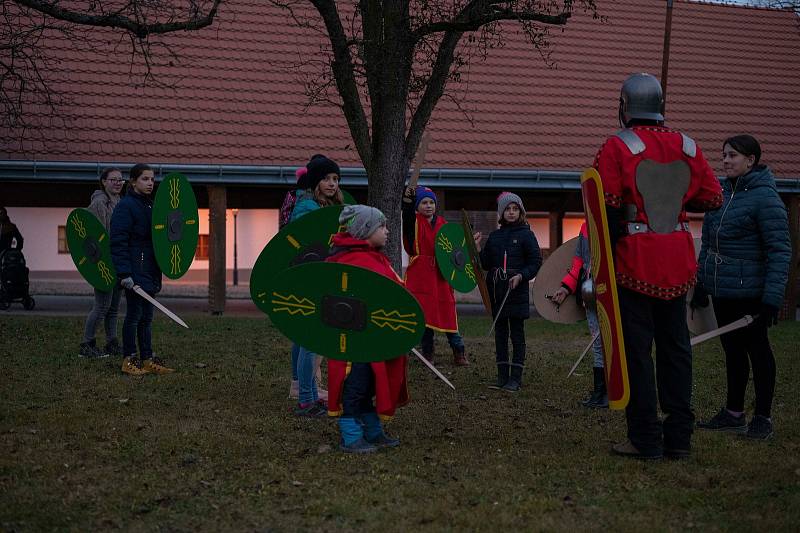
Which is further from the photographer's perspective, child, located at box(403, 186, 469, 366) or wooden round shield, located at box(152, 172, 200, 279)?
child, located at box(403, 186, 469, 366)

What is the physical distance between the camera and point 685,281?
5180 millimetres

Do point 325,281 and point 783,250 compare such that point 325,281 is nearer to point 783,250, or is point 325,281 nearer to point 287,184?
point 783,250

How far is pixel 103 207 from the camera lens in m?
9.17

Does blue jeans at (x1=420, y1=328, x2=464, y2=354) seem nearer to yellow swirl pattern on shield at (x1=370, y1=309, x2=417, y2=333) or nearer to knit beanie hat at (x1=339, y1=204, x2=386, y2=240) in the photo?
knit beanie hat at (x1=339, y1=204, x2=386, y2=240)

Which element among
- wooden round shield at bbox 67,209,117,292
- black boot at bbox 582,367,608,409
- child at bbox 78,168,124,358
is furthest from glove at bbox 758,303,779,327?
child at bbox 78,168,124,358

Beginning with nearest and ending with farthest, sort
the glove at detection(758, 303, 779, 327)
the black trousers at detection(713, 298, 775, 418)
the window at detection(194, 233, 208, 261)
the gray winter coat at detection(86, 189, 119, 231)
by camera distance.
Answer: the glove at detection(758, 303, 779, 327), the black trousers at detection(713, 298, 775, 418), the gray winter coat at detection(86, 189, 119, 231), the window at detection(194, 233, 208, 261)

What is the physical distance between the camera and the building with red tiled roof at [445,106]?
16328mm

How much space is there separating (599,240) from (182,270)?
4073 mm

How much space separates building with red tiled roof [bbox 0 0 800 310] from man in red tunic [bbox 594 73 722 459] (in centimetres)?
1055

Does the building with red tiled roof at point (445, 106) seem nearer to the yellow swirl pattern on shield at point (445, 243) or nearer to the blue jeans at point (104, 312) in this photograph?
the blue jeans at point (104, 312)

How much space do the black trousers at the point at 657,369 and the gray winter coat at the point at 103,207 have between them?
211 inches

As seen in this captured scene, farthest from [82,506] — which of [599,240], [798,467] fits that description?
[798,467]

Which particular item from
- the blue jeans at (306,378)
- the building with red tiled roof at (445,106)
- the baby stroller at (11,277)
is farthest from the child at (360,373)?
the baby stroller at (11,277)

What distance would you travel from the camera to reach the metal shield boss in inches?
197
